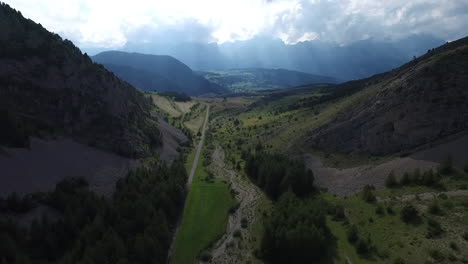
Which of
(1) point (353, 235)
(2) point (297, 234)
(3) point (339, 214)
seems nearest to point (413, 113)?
(3) point (339, 214)

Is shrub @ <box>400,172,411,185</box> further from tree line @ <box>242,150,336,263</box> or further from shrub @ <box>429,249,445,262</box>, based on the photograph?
shrub @ <box>429,249,445,262</box>

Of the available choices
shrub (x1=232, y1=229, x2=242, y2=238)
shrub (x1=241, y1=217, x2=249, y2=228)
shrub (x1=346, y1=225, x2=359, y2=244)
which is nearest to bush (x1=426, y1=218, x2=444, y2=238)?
shrub (x1=346, y1=225, x2=359, y2=244)

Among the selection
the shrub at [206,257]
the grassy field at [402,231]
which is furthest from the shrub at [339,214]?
the shrub at [206,257]

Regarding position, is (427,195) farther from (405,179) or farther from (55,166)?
(55,166)

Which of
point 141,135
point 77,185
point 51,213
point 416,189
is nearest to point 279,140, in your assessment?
point 141,135

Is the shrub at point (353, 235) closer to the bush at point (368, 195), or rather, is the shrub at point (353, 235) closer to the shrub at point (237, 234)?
the bush at point (368, 195)

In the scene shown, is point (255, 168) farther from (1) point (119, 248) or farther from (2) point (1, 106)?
(2) point (1, 106)

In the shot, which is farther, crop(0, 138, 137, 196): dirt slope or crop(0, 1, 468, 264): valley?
crop(0, 138, 137, 196): dirt slope
